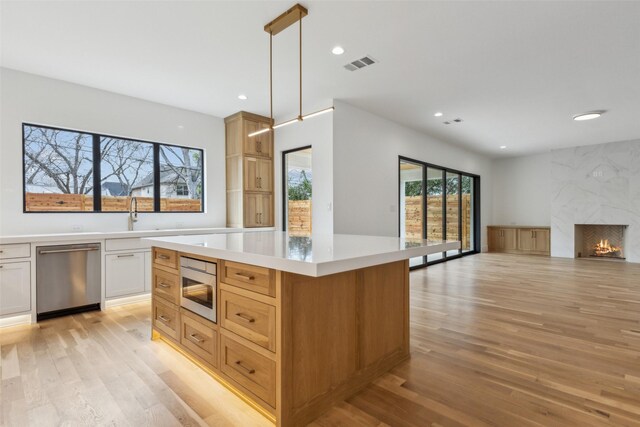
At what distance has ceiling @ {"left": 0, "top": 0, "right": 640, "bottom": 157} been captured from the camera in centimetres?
258

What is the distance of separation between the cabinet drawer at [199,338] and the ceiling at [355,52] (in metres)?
2.41

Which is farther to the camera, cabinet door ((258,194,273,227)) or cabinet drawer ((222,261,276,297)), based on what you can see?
cabinet door ((258,194,273,227))

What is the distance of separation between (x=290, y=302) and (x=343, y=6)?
2.29 meters

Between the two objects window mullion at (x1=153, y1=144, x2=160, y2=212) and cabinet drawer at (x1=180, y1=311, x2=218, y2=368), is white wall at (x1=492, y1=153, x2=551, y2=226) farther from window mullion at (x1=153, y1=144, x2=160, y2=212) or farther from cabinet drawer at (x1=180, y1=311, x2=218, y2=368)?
cabinet drawer at (x1=180, y1=311, x2=218, y2=368)

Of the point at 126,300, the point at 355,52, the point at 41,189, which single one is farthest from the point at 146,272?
the point at 355,52

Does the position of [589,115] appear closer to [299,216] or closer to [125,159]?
[299,216]

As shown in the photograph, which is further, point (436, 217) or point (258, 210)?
point (436, 217)

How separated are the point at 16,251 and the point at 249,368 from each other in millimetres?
3050

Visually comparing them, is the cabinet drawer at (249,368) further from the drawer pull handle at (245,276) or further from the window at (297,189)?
the window at (297,189)

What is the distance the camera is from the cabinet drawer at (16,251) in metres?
3.12

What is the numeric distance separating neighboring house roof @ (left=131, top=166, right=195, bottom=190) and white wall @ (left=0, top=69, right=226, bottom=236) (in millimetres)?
412

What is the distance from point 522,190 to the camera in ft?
29.6

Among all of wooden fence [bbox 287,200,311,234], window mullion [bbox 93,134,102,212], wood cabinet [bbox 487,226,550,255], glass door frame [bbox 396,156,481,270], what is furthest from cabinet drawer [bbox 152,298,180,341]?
wood cabinet [bbox 487,226,550,255]

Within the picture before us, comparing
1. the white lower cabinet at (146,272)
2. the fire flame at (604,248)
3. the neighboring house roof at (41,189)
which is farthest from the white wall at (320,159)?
the fire flame at (604,248)
